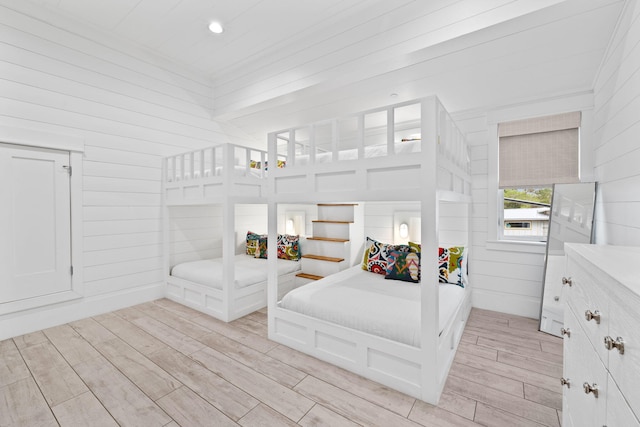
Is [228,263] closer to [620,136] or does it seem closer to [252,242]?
[252,242]

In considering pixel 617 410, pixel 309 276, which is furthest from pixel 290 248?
pixel 617 410

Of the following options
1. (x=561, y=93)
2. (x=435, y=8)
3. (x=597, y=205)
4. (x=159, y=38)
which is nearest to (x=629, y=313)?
(x=435, y=8)

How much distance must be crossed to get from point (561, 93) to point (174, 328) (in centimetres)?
422

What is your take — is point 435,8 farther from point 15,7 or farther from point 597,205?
point 15,7

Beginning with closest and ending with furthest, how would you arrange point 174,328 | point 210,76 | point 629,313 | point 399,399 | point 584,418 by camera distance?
point 629,313 < point 584,418 < point 399,399 < point 174,328 < point 210,76

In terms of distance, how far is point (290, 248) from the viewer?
3744 millimetres

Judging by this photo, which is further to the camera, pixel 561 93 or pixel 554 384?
pixel 561 93

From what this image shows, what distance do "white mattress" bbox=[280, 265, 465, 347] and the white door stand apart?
7.48 feet

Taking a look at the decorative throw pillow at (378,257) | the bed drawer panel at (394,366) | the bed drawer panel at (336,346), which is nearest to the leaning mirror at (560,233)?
the decorative throw pillow at (378,257)

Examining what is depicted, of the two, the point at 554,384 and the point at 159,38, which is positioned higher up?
the point at 159,38

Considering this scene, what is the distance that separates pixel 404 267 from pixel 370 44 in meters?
2.06

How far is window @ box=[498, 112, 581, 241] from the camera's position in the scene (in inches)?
104

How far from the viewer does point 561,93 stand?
2.59 m

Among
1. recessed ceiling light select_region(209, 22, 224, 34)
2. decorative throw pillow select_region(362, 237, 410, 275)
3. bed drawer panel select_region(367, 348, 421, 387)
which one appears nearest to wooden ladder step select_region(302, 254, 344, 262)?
decorative throw pillow select_region(362, 237, 410, 275)
